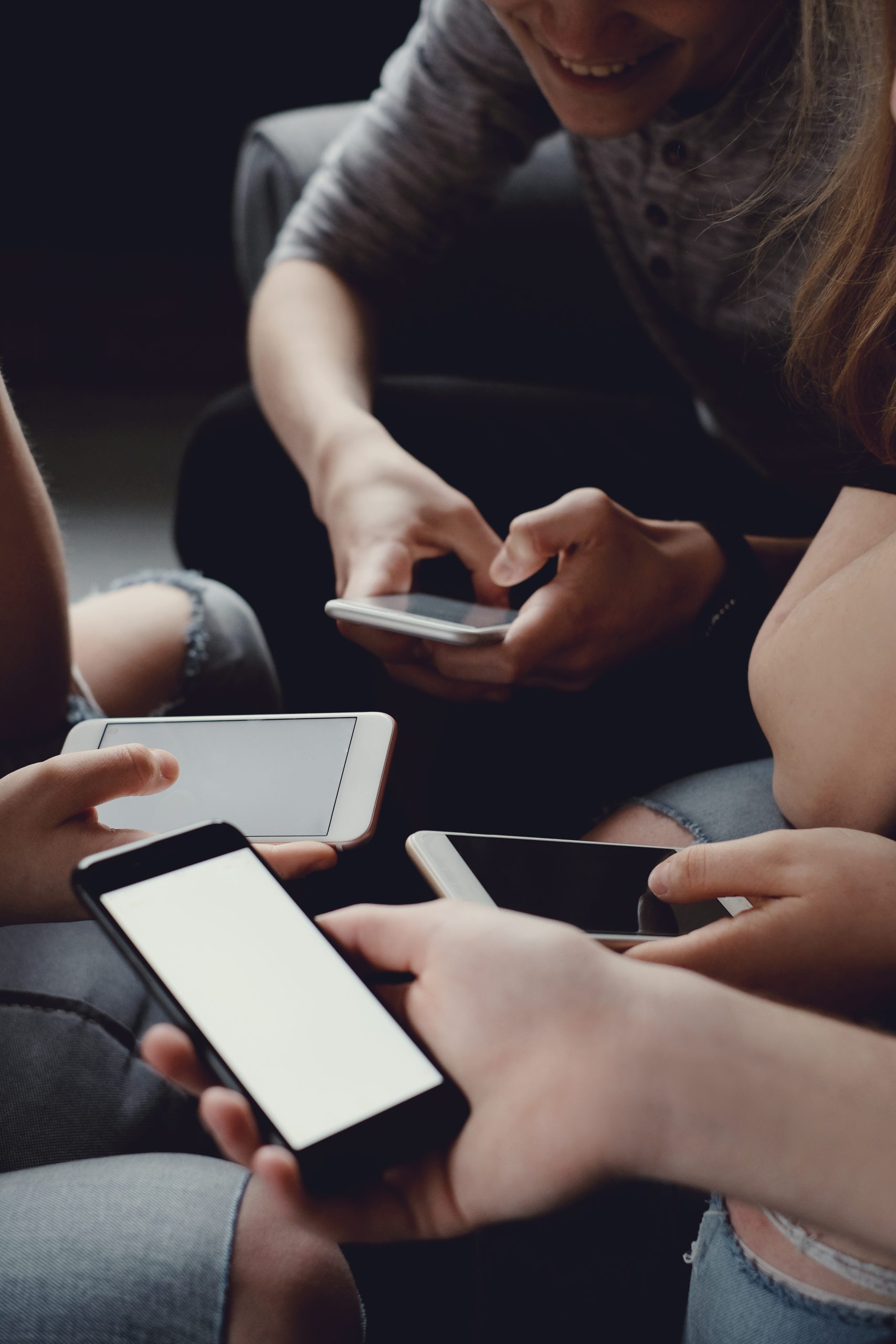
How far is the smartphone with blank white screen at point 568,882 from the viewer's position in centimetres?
56

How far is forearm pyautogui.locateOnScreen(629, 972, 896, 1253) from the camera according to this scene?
0.40m

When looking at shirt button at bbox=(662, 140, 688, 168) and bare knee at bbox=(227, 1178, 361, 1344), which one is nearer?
bare knee at bbox=(227, 1178, 361, 1344)

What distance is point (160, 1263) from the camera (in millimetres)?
464

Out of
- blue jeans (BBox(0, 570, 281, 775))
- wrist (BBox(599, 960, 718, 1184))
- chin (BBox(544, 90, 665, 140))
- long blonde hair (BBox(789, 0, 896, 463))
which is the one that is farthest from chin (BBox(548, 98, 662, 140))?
wrist (BBox(599, 960, 718, 1184))

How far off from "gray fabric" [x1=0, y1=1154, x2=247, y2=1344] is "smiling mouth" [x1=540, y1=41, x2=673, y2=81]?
0.81 meters

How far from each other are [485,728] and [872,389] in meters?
0.36

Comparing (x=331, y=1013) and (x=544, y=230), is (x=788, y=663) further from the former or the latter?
(x=544, y=230)

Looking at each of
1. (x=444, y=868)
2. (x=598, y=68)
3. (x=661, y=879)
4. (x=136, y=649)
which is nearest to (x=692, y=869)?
(x=661, y=879)

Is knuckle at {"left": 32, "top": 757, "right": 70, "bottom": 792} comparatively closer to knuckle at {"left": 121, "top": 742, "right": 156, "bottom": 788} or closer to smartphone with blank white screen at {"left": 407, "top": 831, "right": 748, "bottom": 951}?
Result: knuckle at {"left": 121, "top": 742, "right": 156, "bottom": 788}

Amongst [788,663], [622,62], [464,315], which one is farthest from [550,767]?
[464,315]

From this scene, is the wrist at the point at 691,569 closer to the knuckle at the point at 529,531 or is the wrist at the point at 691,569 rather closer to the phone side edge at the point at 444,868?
the knuckle at the point at 529,531

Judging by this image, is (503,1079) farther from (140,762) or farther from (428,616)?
(428,616)

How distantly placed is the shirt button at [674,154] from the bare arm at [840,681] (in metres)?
0.42

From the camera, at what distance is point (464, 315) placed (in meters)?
1.29
